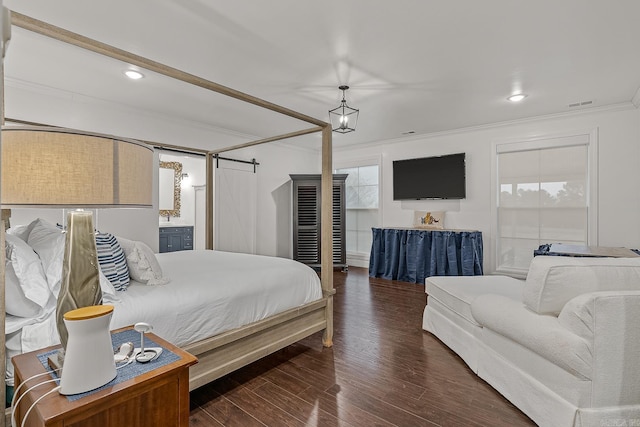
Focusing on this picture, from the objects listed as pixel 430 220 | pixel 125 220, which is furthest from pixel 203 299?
pixel 430 220

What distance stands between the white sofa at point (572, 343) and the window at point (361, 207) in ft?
13.8

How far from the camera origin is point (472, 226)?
4.96 m

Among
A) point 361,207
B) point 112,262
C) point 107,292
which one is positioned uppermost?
point 361,207

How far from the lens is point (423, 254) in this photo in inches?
192

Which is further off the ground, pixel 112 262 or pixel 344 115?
pixel 344 115

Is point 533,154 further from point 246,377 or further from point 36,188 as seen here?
point 36,188

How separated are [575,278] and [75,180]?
2129mm


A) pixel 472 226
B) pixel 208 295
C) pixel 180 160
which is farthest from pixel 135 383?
pixel 180 160

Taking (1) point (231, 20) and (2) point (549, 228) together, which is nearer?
(1) point (231, 20)

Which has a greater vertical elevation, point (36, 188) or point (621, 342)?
point (36, 188)

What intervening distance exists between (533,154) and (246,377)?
15.1ft

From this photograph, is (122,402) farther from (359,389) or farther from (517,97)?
(517,97)

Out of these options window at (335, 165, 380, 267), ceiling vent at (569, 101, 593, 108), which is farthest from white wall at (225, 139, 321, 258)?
ceiling vent at (569, 101, 593, 108)

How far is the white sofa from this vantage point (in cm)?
146
